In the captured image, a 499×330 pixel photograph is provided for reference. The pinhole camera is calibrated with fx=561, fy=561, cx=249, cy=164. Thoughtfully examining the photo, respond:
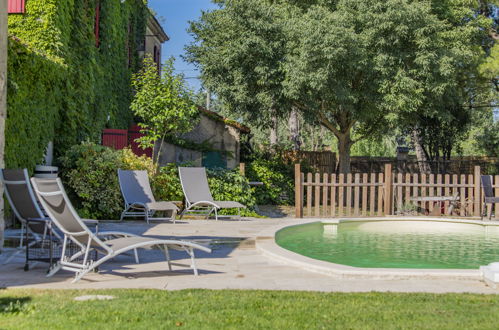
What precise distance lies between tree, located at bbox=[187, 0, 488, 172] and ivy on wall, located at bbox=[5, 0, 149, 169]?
376 cm

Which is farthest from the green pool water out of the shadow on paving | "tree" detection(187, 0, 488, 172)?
"tree" detection(187, 0, 488, 172)

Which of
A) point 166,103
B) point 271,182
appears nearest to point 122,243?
point 166,103

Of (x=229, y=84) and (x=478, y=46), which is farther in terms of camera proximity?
(x=478, y=46)

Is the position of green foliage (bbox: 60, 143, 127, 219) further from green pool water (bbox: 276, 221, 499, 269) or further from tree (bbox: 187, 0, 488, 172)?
tree (bbox: 187, 0, 488, 172)

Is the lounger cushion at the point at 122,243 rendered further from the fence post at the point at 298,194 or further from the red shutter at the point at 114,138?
the red shutter at the point at 114,138

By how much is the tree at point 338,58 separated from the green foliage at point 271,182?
81.4 inches

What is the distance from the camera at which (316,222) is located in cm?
1180

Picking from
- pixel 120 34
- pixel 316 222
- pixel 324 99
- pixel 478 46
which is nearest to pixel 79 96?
pixel 120 34

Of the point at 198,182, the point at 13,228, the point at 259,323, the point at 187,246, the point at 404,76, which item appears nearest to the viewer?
the point at 259,323

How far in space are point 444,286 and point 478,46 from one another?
1902cm

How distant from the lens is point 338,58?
1712 cm

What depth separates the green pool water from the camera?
827cm

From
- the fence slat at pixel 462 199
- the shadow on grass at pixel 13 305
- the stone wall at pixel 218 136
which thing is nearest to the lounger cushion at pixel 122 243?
the shadow on grass at pixel 13 305

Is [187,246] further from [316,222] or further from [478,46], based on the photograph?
[478,46]
